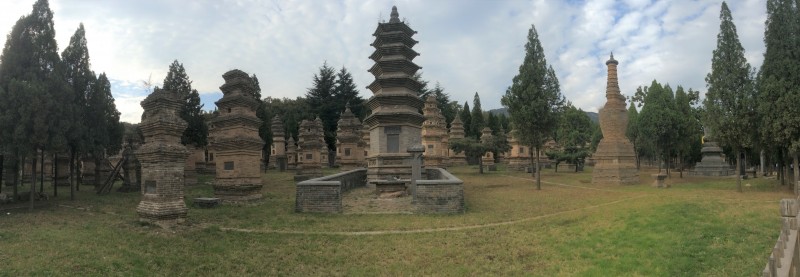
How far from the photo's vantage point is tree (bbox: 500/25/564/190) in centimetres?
2530

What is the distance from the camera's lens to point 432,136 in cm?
4462

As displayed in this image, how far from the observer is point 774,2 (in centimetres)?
1845

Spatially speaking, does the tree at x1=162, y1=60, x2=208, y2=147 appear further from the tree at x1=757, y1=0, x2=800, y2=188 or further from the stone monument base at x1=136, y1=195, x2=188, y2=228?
the tree at x1=757, y1=0, x2=800, y2=188

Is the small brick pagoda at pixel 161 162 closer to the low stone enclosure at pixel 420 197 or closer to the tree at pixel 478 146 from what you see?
the low stone enclosure at pixel 420 197

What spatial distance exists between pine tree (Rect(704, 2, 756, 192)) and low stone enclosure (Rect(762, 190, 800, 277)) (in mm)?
14546

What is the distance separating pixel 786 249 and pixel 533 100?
20.0 metres

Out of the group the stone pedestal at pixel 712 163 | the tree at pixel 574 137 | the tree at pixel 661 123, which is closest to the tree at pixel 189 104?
the tree at pixel 574 137

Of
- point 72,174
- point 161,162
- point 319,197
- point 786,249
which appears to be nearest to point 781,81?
point 786,249

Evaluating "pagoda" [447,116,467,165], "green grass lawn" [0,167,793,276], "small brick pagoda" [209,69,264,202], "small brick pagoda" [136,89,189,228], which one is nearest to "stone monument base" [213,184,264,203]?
"small brick pagoda" [209,69,264,202]

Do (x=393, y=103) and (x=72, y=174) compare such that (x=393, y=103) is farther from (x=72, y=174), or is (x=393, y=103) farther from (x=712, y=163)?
(x=712, y=163)

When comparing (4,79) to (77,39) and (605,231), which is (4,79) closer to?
(77,39)

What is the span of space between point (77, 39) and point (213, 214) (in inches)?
531

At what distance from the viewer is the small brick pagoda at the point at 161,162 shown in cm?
1219

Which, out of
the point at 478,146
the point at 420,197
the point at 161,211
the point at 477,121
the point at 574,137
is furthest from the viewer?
the point at 477,121
